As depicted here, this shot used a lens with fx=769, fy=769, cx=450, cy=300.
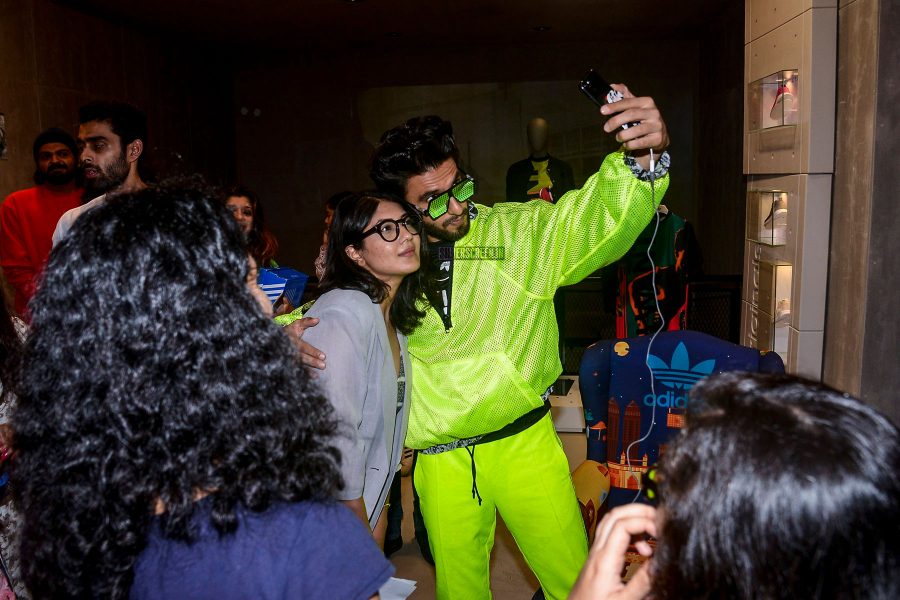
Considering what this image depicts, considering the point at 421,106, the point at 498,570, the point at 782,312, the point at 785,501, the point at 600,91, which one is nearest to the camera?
the point at 785,501

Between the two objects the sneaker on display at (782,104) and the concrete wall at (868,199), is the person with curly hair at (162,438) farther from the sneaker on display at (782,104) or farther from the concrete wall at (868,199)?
the sneaker on display at (782,104)

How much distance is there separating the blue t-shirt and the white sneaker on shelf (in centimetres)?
241

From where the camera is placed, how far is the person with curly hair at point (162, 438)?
0.82m

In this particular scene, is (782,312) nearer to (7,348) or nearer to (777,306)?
(777,306)

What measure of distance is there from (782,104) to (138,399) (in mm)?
2619

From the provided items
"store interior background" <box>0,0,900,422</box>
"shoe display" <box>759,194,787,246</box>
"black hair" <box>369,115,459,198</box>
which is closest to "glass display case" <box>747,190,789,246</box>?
"shoe display" <box>759,194,787,246</box>

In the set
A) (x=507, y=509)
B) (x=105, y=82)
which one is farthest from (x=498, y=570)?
(x=105, y=82)

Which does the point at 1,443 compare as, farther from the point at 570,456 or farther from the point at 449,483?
the point at 570,456

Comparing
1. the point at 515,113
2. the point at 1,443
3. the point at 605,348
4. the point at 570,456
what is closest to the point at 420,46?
the point at 515,113

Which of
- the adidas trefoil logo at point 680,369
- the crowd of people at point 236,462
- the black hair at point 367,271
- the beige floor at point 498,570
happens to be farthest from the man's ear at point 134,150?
the crowd of people at point 236,462

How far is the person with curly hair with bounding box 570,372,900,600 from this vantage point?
672 millimetres

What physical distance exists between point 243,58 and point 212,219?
896 centimetres

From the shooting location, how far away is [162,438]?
0.83 metres

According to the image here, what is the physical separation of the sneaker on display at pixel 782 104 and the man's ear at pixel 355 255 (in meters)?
1.72
